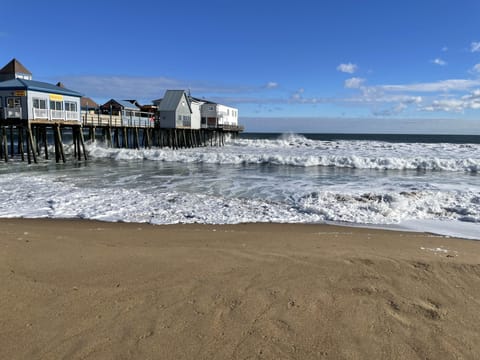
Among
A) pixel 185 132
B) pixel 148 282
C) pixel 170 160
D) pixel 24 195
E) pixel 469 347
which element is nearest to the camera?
pixel 469 347

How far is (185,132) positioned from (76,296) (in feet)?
156

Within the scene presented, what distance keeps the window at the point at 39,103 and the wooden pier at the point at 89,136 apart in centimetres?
106

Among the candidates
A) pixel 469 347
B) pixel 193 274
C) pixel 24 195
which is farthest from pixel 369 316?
Answer: pixel 24 195

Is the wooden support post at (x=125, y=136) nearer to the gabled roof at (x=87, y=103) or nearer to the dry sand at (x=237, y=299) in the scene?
the gabled roof at (x=87, y=103)

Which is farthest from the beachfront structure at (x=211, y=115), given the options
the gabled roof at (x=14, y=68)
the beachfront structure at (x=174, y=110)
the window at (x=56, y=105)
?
the window at (x=56, y=105)

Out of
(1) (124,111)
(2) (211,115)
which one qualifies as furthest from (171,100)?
(2) (211,115)

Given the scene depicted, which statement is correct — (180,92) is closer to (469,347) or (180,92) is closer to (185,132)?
(185,132)

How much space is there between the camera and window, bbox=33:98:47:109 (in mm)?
24745

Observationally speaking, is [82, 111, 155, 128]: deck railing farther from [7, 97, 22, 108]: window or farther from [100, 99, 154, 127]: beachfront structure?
[7, 97, 22, 108]: window

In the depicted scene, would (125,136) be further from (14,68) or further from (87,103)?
(14,68)

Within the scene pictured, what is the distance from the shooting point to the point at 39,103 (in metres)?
25.0

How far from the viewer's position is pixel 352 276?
4879 millimetres

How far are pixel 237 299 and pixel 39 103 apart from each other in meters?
25.5

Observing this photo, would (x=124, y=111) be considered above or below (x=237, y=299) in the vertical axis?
above
